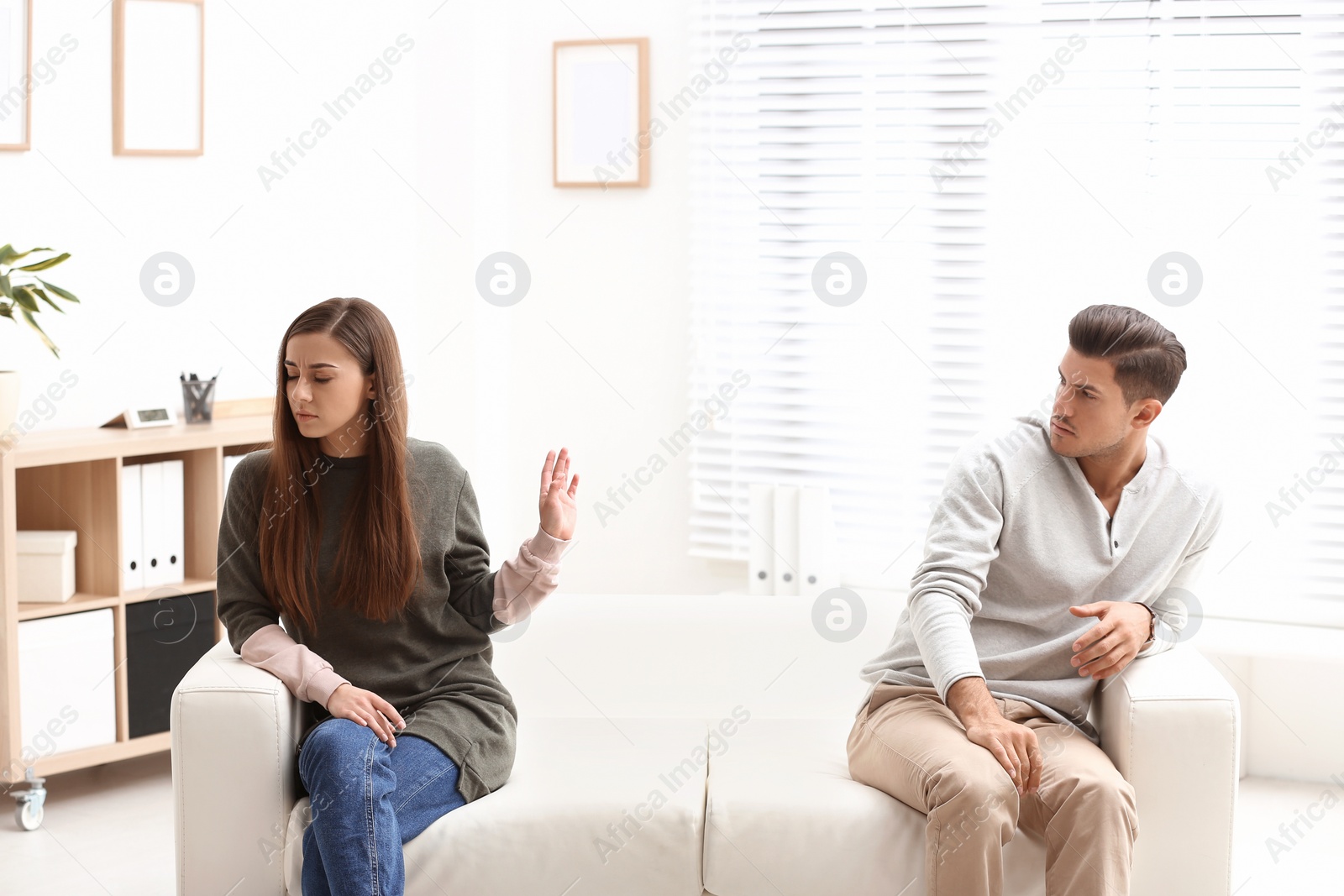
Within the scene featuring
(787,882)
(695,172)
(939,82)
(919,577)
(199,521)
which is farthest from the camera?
(695,172)

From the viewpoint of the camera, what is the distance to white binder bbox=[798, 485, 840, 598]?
10.9ft

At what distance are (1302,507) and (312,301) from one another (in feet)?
9.14

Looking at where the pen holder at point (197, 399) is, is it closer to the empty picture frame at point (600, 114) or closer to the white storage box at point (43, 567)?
the white storage box at point (43, 567)

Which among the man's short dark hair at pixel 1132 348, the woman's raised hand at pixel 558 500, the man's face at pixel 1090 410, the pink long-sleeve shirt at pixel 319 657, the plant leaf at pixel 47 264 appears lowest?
the pink long-sleeve shirt at pixel 319 657

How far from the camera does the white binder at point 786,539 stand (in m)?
3.36

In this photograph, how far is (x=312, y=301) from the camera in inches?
141

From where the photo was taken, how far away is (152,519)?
2.96 meters

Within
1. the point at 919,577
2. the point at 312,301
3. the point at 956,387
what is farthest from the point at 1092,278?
the point at 312,301

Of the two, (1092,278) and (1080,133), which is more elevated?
(1080,133)

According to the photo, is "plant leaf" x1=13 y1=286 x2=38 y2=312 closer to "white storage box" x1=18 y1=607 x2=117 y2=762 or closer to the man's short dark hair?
"white storage box" x1=18 y1=607 x2=117 y2=762

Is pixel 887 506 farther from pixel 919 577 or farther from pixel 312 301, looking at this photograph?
Result: pixel 312 301

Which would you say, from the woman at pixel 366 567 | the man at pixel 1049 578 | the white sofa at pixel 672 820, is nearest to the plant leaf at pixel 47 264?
the woman at pixel 366 567

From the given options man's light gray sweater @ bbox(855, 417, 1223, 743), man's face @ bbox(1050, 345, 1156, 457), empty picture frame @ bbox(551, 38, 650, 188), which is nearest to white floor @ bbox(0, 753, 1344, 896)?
man's light gray sweater @ bbox(855, 417, 1223, 743)

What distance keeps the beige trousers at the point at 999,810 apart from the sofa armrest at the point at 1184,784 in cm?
5
